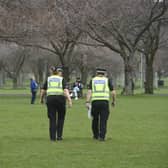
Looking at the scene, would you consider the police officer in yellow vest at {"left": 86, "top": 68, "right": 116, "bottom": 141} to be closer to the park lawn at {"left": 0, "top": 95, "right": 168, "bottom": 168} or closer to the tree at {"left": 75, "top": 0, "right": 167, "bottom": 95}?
the park lawn at {"left": 0, "top": 95, "right": 168, "bottom": 168}

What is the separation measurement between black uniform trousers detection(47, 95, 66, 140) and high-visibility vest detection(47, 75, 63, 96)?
0.10m

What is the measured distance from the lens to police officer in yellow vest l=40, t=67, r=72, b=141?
1515 cm

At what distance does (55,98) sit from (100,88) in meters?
1.16

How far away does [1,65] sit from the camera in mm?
94125

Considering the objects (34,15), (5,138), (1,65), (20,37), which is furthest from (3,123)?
(1,65)

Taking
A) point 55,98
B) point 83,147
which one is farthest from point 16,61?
point 83,147

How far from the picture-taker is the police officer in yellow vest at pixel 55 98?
49.7 feet

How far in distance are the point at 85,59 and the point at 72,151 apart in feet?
230

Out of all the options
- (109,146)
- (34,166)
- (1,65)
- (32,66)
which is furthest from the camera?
(32,66)

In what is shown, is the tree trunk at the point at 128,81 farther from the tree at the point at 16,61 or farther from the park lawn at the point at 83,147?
the tree at the point at 16,61

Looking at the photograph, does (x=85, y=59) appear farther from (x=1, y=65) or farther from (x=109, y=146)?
(x=109, y=146)

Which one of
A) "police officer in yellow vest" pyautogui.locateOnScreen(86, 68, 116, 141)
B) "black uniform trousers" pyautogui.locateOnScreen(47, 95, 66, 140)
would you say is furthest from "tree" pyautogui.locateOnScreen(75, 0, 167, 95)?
"black uniform trousers" pyautogui.locateOnScreen(47, 95, 66, 140)

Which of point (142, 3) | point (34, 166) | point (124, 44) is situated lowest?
point (34, 166)

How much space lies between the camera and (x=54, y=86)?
49.8 feet
